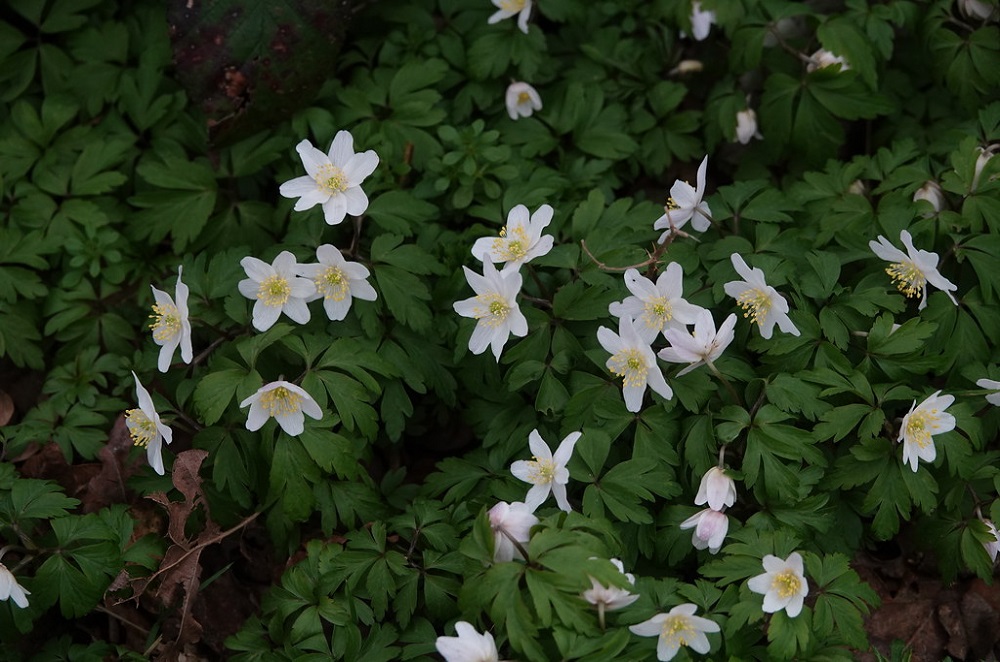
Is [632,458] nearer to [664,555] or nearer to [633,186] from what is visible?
[664,555]

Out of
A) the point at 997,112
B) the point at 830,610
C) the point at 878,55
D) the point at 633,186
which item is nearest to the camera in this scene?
the point at 830,610

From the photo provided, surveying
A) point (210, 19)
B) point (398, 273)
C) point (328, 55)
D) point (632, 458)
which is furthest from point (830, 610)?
point (210, 19)

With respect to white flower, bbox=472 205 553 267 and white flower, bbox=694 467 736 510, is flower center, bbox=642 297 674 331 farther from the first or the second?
white flower, bbox=694 467 736 510

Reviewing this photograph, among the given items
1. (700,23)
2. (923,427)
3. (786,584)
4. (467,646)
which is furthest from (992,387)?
(700,23)

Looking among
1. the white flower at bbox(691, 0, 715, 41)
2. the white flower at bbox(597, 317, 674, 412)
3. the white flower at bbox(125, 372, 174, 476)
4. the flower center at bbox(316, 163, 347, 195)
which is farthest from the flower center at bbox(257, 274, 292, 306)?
the white flower at bbox(691, 0, 715, 41)

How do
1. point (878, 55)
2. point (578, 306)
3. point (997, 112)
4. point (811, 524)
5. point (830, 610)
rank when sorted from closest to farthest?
1. point (830, 610)
2. point (811, 524)
3. point (578, 306)
4. point (997, 112)
5. point (878, 55)

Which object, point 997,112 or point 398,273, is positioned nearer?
point 398,273

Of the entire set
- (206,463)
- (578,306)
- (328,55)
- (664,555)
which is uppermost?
(328,55)

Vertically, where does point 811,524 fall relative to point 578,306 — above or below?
below
